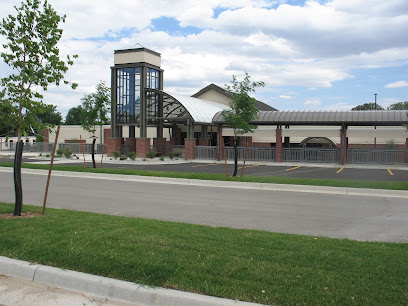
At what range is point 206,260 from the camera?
17.9 feet

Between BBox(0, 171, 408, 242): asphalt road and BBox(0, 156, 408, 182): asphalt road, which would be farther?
BBox(0, 156, 408, 182): asphalt road

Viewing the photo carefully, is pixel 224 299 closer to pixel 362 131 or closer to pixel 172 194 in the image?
pixel 172 194

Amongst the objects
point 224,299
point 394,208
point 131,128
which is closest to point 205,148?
point 131,128

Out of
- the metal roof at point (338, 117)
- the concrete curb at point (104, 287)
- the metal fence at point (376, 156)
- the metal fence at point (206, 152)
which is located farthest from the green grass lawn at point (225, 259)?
the metal fence at point (206, 152)

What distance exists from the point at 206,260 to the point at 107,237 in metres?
1.99

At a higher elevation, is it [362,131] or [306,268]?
[362,131]

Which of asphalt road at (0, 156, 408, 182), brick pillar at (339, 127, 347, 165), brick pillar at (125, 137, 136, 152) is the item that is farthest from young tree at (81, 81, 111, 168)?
brick pillar at (339, 127, 347, 165)

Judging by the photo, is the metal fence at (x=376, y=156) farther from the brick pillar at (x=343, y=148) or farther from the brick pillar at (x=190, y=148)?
the brick pillar at (x=190, y=148)

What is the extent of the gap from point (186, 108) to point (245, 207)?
22.6 m

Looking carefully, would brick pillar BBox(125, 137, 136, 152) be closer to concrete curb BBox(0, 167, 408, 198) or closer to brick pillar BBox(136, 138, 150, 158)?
brick pillar BBox(136, 138, 150, 158)

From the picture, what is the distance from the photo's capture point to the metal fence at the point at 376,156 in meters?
28.0

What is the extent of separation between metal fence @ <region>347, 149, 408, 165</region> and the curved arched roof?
12507 millimetres

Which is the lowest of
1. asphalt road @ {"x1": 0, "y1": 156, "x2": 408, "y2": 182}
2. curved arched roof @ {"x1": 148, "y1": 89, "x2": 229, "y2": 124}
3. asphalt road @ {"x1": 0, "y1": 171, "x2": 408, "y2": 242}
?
asphalt road @ {"x1": 0, "y1": 171, "x2": 408, "y2": 242}

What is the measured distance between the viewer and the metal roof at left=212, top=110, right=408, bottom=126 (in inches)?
1108
